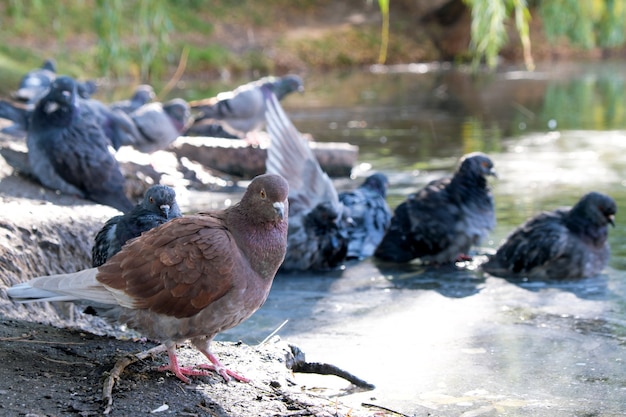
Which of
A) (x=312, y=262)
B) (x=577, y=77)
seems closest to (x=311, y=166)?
(x=312, y=262)

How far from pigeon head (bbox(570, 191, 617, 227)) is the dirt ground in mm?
3009

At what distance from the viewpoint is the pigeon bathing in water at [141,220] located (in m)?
4.37

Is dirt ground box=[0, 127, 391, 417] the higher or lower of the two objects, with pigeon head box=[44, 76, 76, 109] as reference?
lower

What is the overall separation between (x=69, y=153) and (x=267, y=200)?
12.5ft

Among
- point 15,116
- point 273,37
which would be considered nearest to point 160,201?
point 15,116

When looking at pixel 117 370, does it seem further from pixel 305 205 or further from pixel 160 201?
pixel 305 205

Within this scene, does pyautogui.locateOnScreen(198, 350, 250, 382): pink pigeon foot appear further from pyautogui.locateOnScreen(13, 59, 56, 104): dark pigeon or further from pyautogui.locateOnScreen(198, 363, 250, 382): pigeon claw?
pyautogui.locateOnScreen(13, 59, 56, 104): dark pigeon

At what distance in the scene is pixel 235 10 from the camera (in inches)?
1222

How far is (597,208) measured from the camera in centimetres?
646

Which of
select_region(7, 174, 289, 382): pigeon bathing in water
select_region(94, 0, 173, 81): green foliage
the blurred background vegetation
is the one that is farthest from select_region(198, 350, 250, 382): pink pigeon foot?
the blurred background vegetation

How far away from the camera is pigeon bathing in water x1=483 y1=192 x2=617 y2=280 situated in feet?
20.9

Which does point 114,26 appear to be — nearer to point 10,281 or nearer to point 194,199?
point 194,199

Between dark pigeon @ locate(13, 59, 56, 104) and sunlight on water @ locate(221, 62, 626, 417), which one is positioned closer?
sunlight on water @ locate(221, 62, 626, 417)

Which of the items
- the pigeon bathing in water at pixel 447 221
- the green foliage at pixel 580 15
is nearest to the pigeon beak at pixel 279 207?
the pigeon bathing in water at pixel 447 221
